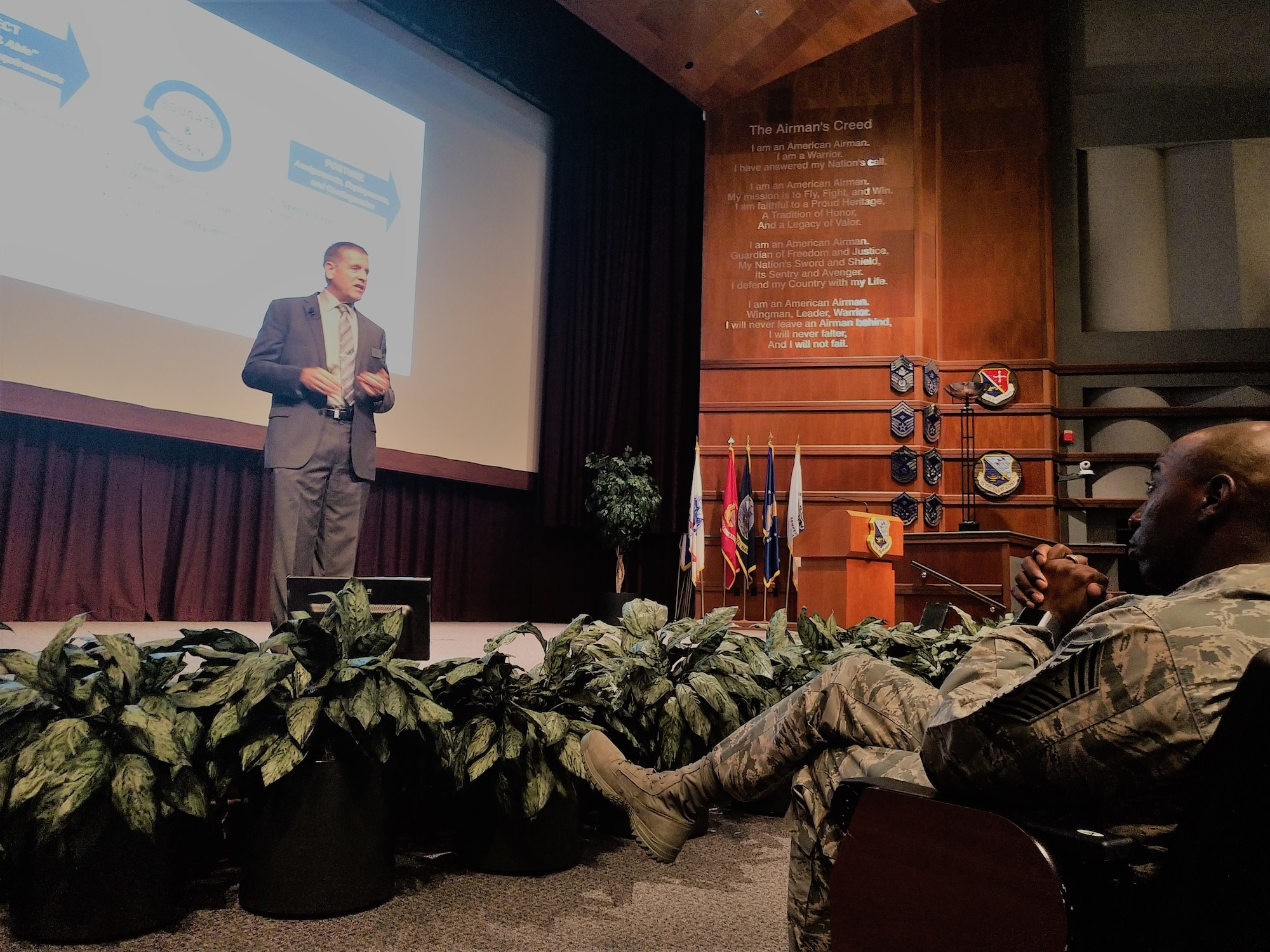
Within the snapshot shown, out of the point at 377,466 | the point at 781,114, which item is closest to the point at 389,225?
the point at 377,466

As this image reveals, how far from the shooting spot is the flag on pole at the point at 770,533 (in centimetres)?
628

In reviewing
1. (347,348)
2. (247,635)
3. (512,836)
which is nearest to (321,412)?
(347,348)

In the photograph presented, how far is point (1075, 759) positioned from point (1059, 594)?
390mm

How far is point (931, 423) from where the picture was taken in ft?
20.8

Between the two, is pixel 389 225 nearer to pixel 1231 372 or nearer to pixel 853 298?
pixel 853 298

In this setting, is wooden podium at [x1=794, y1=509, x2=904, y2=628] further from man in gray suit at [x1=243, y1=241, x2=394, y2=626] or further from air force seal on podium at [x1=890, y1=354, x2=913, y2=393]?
man in gray suit at [x1=243, y1=241, x2=394, y2=626]

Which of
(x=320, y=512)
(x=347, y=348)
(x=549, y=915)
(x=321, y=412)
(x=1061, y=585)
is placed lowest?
(x=549, y=915)

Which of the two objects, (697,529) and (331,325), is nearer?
(331,325)

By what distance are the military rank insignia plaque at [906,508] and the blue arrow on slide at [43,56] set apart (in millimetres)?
5177

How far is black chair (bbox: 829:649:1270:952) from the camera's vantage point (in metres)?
0.83

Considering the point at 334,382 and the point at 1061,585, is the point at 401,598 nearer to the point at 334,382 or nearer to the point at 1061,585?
the point at 1061,585

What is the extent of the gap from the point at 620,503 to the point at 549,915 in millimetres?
4991

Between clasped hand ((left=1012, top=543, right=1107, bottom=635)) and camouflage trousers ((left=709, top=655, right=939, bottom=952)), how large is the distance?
8.4 inches

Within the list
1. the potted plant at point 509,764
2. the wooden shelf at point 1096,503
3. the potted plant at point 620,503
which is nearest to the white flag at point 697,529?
the potted plant at point 620,503
